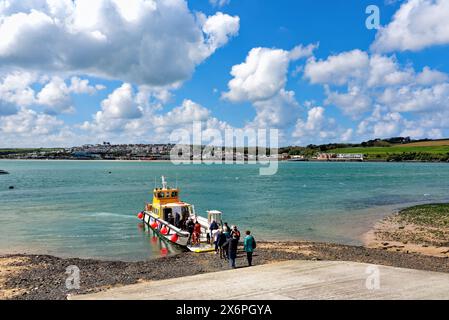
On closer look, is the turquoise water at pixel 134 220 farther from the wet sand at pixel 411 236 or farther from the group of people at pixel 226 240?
the group of people at pixel 226 240

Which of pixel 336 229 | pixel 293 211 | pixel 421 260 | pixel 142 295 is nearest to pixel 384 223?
pixel 336 229

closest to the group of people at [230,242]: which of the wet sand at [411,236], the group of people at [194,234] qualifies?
the group of people at [194,234]

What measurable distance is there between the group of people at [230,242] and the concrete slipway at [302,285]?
2.49 m

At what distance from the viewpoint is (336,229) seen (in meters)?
36.4

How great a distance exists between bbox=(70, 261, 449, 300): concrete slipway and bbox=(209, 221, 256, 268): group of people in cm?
249

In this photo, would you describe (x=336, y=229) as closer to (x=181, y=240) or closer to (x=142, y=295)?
(x=181, y=240)

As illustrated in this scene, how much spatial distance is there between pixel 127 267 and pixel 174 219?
10.0m

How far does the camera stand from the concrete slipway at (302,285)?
11.6 metres

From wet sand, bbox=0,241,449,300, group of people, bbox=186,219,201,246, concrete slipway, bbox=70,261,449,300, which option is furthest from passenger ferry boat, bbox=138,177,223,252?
concrete slipway, bbox=70,261,449,300

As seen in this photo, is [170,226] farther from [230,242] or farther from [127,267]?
[230,242]

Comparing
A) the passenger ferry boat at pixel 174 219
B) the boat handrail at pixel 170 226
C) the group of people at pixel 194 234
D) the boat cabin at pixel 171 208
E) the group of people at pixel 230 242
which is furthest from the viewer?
the boat cabin at pixel 171 208

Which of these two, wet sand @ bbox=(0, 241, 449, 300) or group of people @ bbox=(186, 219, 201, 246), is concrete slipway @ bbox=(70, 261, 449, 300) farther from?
group of people @ bbox=(186, 219, 201, 246)

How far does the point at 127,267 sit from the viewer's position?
2097cm

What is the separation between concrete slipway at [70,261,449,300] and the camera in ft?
38.1
